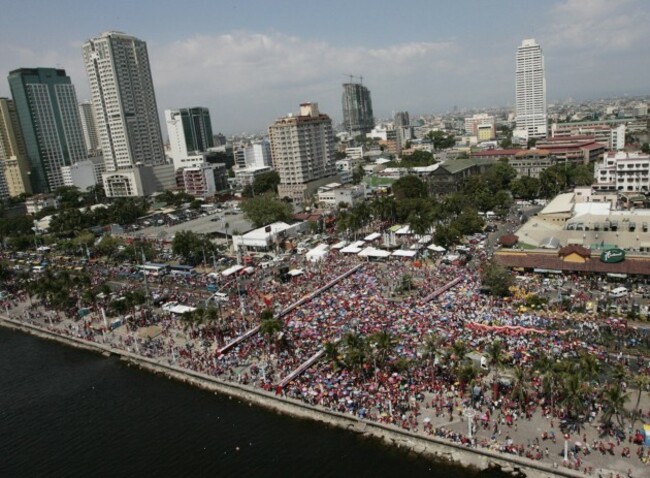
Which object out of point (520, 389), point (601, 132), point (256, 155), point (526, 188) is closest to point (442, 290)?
point (520, 389)

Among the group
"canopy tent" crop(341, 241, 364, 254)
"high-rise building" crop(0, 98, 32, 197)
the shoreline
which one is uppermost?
"high-rise building" crop(0, 98, 32, 197)

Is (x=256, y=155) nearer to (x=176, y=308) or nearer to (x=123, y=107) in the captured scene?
(x=123, y=107)

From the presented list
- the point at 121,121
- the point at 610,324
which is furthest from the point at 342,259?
the point at 121,121

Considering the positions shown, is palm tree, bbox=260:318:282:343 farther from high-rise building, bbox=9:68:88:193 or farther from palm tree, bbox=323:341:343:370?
high-rise building, bbox=9:68:88:193

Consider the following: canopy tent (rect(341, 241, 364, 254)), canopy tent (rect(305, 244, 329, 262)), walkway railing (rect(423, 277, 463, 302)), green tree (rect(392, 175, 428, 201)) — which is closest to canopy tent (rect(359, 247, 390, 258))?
canopy tent (rect(341, 241, 364, 254))

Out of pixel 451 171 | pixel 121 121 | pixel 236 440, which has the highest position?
pixel 121 121

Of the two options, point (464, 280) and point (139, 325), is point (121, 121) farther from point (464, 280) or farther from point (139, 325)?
point (464, 280)
